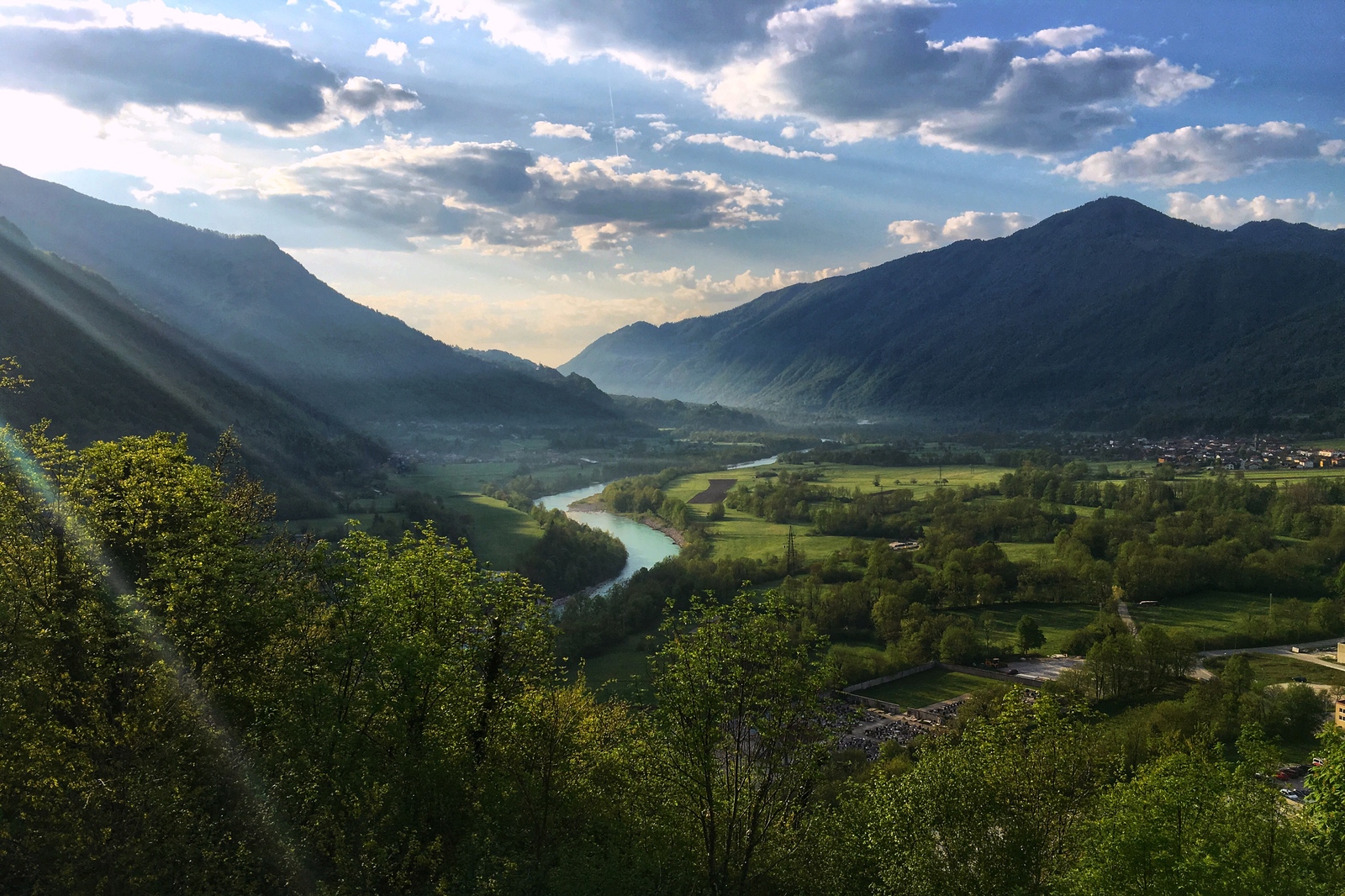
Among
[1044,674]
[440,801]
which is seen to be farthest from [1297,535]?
[440,801]

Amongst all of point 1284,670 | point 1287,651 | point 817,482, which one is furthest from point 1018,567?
point 817,482

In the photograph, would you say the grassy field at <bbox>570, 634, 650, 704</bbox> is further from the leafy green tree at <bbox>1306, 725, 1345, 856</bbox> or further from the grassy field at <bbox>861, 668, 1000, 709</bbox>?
the leafy green tree at <bbox>1306, 725, 1345, 856</bbox>

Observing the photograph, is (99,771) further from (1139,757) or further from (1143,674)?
(1143,674)

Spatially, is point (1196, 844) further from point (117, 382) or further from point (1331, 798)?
point (117, 382)

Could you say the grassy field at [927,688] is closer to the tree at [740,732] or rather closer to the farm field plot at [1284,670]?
the farm field plot at [1284,670]

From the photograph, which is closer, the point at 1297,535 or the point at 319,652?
the point at 319,652

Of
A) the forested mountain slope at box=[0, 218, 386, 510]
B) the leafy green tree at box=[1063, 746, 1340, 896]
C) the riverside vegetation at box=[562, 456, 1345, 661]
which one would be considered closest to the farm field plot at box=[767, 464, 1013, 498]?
the riverside vegetation at box=[562, 456, 1345, 661]

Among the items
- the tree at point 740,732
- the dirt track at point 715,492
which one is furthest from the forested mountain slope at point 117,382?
the tree at point 740,732
